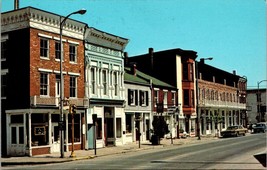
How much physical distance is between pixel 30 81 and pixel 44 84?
1.67 meters

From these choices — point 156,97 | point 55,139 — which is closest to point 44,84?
point 55,139

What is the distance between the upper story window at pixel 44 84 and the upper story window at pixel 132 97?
44.0 ft

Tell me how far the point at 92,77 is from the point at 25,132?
9.36 m

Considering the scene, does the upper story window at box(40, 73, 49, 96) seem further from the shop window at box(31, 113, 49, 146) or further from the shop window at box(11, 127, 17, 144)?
the shop window at box(11, 127, 17, 144)

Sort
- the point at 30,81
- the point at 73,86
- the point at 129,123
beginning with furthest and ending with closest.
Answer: the point at 129,123 < the point at 73,86 < the point at 30,81

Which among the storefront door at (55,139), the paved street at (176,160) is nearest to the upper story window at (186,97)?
the paved street at (176,160)

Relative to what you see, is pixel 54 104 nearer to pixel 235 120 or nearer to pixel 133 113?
pixel 133 113

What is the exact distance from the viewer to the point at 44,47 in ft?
102

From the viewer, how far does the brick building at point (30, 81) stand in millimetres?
29562

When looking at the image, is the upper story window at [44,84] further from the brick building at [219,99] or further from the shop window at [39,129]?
the brick building at [219,99]

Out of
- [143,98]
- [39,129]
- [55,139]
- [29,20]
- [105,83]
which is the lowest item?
[55,139]

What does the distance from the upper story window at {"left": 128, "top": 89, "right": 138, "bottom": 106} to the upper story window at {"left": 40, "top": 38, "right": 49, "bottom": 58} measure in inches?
541

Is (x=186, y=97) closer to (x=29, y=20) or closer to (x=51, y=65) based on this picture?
(x=51, y=65)

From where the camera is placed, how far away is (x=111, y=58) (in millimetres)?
39219
